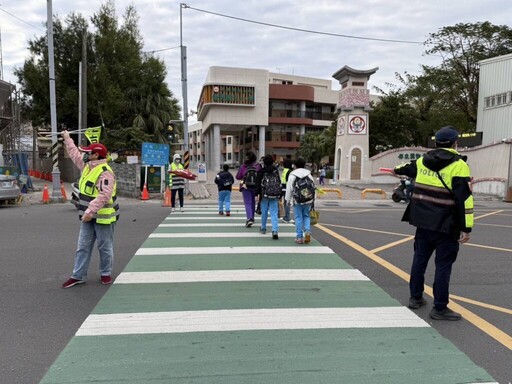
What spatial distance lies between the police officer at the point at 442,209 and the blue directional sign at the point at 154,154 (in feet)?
Result: 48.5

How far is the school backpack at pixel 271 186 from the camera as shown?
8.32m

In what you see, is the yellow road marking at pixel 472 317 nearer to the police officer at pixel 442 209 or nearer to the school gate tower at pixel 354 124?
the police officer at pixel 442 209

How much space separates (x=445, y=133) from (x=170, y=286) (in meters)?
3.62

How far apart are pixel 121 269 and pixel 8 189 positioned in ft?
33.0

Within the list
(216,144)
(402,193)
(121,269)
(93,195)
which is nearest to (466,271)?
(121,269)

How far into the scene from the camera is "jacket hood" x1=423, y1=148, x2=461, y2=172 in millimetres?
4191

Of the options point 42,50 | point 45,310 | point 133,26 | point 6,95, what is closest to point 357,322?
point 45,310

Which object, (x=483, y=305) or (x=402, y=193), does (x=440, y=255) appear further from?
(x=402, y=193)

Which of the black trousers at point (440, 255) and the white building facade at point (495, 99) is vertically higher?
the white building facade at point (495, 99)

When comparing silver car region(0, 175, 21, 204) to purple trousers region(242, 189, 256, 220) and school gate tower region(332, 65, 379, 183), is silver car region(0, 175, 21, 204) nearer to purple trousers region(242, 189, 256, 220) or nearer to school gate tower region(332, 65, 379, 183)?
purple trousers region(242, 189, 256, 220)

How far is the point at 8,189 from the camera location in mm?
13906

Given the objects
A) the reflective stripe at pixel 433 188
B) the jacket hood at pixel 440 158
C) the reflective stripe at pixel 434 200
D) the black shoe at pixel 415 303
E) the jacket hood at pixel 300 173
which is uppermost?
the jacket hood at pixel 440 158

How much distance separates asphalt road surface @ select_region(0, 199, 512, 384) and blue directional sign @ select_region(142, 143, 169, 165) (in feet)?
21.4

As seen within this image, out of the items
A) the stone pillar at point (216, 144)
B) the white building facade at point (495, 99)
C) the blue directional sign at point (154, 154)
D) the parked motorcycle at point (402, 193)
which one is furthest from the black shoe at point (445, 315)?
the stone pillar at point (216, 144)
